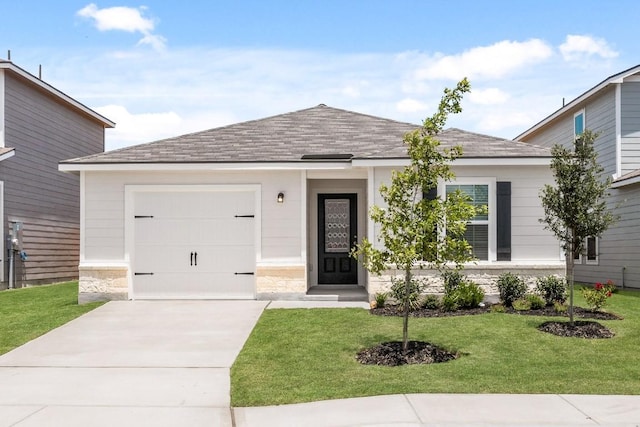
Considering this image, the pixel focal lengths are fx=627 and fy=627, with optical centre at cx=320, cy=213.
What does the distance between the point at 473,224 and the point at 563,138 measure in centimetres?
1132

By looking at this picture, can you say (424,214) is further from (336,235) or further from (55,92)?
(55,92)

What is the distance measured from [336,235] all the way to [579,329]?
675cm

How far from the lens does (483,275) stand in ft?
41.8

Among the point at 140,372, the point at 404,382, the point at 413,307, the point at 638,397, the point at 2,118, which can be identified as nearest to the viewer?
the point at 638,397

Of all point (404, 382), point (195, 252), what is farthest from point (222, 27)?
point (404, 382)

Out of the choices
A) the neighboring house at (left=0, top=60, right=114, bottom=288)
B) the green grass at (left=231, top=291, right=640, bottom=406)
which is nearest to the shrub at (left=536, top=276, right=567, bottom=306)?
the green grass at (left=231, top=291, right=640, bottom=406)

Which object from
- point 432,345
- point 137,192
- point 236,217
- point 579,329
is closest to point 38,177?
point 137,192

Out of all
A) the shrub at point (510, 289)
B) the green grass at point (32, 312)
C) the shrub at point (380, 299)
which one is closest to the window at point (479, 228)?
the shrub at point (510, 289)

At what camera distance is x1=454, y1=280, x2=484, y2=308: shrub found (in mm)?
11852

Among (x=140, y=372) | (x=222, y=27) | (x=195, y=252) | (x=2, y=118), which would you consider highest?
(x=222, y=27)

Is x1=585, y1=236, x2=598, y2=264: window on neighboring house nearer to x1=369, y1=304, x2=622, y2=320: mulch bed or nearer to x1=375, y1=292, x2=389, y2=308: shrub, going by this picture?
x1=369, y1=304, x2=622, y2=320: mulch bed

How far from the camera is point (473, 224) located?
1279 cm

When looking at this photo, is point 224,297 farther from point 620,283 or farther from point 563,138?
point 563,138

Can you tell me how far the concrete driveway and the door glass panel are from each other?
141 inches
